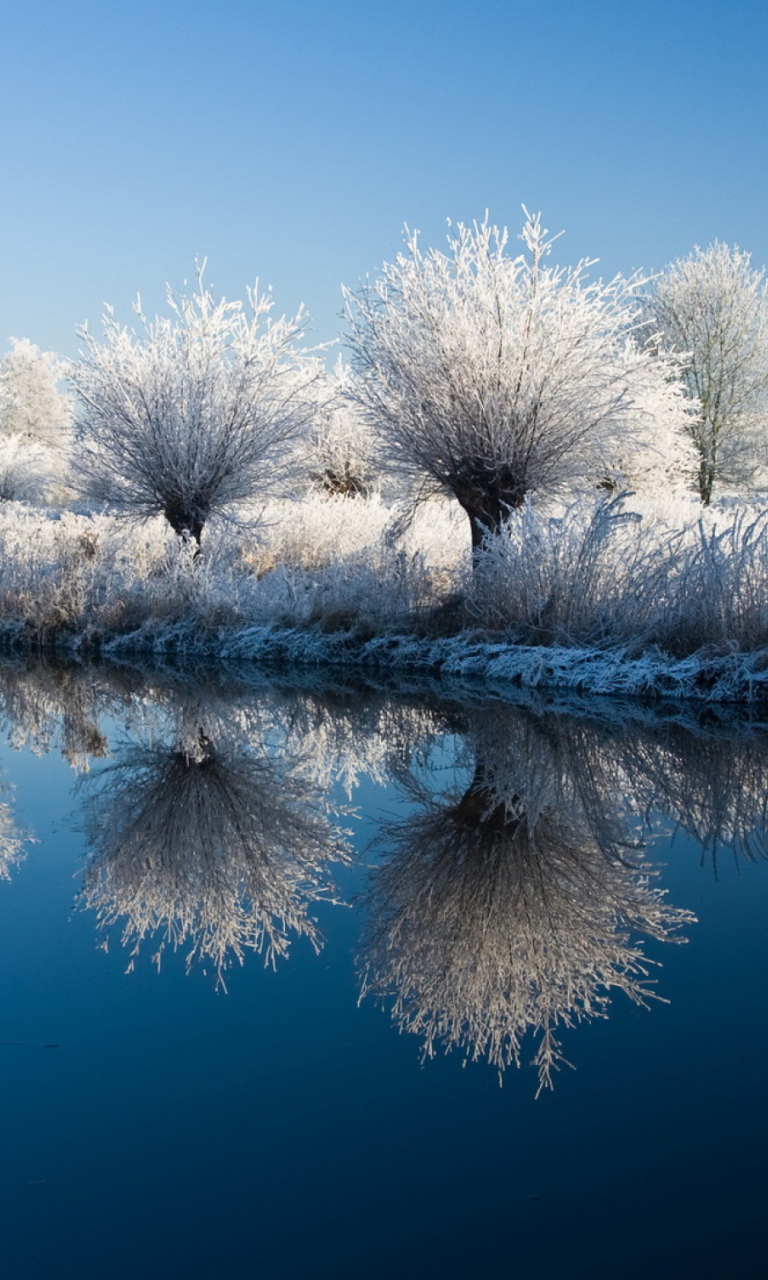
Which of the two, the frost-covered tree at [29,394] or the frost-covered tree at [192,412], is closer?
the frost-covered tree at [192,412]

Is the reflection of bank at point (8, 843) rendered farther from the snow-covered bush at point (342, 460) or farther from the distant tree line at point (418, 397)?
the snow-covered bush at point (342, 460)

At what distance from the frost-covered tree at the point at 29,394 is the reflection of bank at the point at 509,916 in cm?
5123

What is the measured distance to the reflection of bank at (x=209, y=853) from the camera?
4.12 meters

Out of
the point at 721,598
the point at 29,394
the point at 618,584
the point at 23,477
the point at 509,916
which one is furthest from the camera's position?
the point at 29,394

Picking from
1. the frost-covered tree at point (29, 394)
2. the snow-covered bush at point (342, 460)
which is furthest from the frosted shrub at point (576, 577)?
the frost-covered tree at point (29, 394)

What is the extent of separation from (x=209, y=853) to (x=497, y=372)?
8.68m

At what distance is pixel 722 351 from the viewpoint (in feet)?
98.9

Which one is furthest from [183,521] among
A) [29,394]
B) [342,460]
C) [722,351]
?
[29,394]

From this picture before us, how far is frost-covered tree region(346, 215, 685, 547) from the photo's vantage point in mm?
12438

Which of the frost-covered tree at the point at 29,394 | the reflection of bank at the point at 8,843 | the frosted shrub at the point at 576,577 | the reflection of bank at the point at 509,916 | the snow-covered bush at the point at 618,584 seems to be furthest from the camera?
the frost-covered tree at the point at 29,394

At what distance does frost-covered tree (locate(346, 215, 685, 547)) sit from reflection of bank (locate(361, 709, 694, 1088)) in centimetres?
692

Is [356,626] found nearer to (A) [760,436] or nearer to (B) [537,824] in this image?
(B) [537,824]

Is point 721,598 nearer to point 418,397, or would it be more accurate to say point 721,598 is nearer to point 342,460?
point 418,397

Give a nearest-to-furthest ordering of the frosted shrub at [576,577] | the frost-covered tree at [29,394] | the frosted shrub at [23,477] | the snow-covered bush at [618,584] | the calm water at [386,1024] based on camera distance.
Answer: the calm water at [386,1024] < the snow-covered bush at [618,584] < the frosted shrub at [576,577] < the frosted shrub at [23,477] < the frost-covered tree at [29,394]
